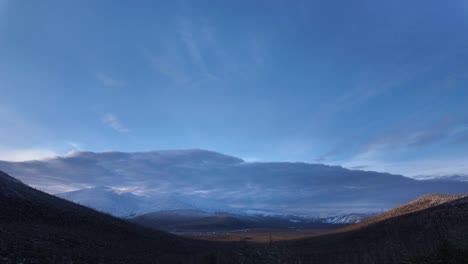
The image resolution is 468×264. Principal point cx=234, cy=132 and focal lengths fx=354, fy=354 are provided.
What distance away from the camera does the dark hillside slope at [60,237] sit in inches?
1005

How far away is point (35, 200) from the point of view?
53.8 metres

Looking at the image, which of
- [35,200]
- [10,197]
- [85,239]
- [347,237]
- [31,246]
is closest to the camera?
[31,246]

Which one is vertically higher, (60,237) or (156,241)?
(60,237)

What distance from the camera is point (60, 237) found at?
3691cm

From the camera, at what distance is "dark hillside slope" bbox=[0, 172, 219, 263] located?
83.8 ft

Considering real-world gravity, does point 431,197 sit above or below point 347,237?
above

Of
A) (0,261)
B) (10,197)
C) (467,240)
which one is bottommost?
(0,261)

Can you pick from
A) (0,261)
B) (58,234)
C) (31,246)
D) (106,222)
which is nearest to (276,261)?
(0,261)

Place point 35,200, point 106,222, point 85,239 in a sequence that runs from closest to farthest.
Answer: point 85,239 → point 35,200 → point 106,222

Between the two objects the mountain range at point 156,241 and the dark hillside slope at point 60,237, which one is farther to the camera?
the dark hillside slope at point 60,237

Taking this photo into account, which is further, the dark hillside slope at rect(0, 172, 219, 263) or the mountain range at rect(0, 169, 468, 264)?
the dark hillside slope at rect(0, 172, 219, 263)

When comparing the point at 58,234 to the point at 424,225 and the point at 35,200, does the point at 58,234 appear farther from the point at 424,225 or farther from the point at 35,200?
the point at 424,225

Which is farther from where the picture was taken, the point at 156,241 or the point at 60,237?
the point at 156,241

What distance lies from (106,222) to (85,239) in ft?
70.6
